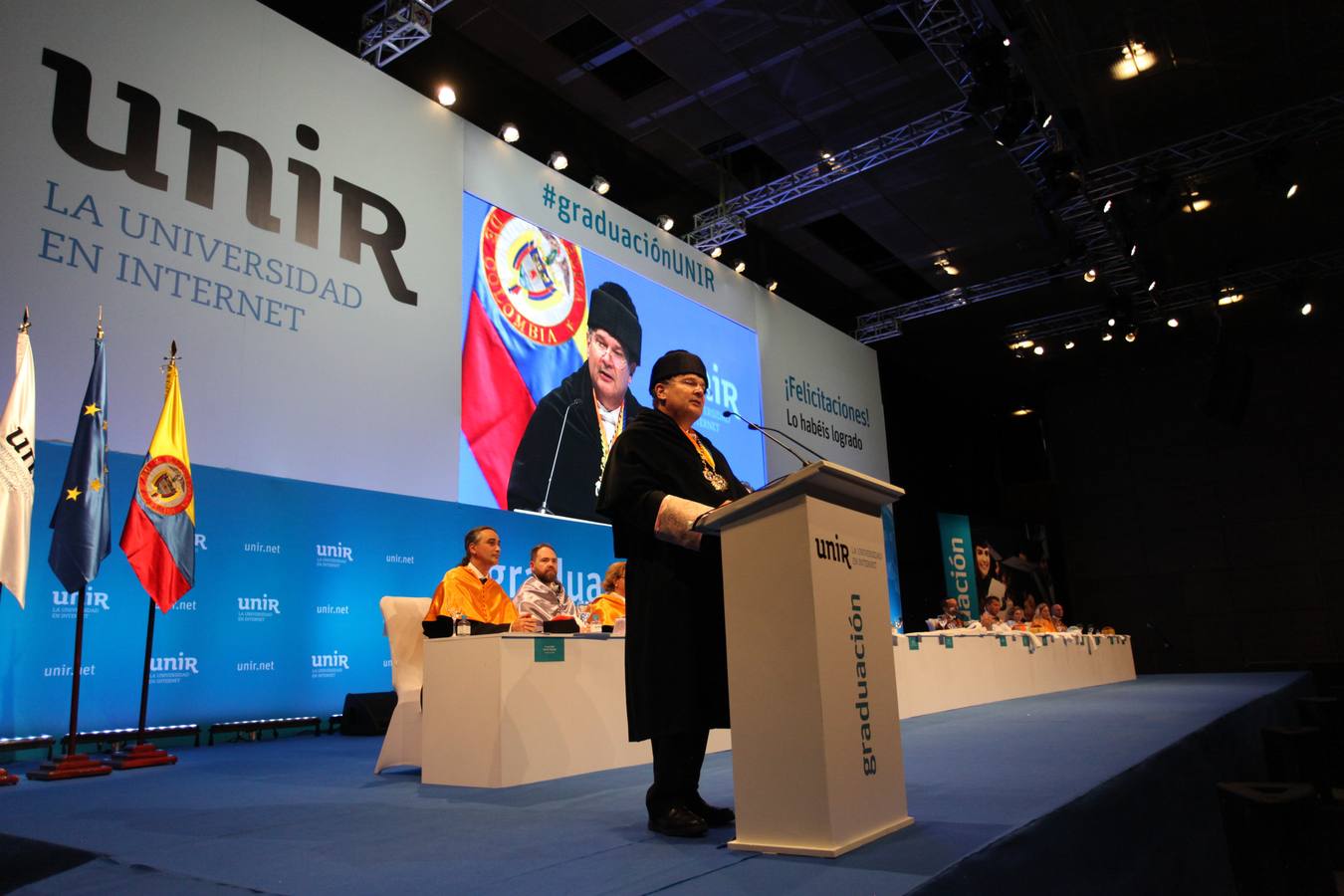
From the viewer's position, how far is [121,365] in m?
4.85

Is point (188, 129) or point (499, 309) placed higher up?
point (188, 129)

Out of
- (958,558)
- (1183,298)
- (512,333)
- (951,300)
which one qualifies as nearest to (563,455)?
(512,333)

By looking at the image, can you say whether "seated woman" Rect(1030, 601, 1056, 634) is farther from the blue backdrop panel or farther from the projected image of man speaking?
the blue backdrop panel

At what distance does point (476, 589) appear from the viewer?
467cm

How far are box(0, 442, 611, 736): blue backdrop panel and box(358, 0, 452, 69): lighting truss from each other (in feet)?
10.8

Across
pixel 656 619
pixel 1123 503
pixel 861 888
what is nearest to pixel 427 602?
pixel 656 619

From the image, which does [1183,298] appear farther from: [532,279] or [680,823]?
[680,823]

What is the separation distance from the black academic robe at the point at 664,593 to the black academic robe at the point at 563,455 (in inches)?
185

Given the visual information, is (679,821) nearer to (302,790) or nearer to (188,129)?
(302,790)

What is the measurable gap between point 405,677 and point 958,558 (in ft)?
37.6

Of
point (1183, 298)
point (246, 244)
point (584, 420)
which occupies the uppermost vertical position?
point (1183, 298)

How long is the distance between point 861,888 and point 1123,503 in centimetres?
1547

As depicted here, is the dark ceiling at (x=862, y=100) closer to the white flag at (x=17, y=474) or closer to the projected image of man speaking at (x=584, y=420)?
the projected image of man speaking at (x=584, y=420)

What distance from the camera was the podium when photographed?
174 cm
